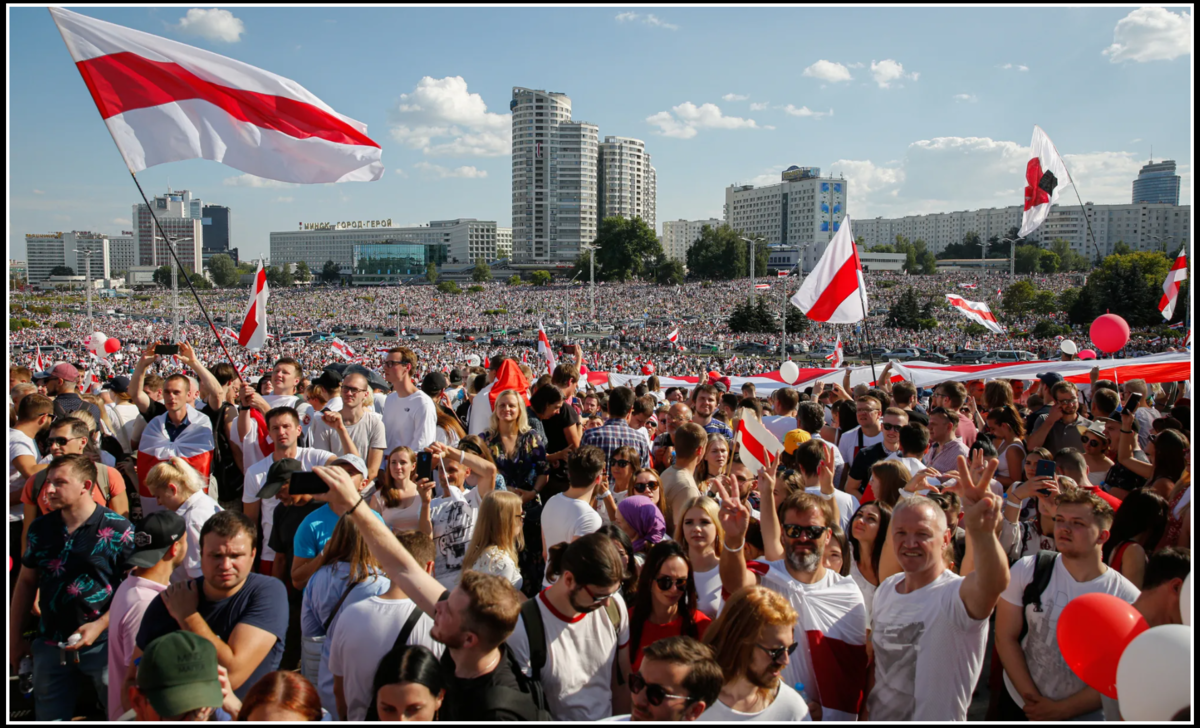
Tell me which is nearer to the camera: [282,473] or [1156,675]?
[1156,675]

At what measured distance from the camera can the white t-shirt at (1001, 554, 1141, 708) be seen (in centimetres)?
291

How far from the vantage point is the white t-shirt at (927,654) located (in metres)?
2.73

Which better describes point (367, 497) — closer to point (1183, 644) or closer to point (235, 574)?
point (235, 574)

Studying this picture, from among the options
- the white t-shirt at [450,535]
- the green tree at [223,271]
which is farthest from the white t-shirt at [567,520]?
the green tree at [223,271]

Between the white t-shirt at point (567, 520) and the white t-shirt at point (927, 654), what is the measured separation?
1370 mm

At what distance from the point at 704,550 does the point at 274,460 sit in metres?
2.64

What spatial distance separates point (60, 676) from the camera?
130 inches

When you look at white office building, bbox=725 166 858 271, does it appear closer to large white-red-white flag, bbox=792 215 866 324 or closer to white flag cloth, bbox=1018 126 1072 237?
white flag cloth, bbox=1018 126 1072 237

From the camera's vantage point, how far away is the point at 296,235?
194000 mm

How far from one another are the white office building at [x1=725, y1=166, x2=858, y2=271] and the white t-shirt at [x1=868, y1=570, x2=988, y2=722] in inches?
5421

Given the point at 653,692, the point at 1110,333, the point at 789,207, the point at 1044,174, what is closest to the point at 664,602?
the point at 653,692

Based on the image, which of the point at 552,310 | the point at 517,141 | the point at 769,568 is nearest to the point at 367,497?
the point at 769,568

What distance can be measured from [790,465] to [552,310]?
64.7 meters

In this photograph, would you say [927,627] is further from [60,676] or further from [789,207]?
[789,207]
